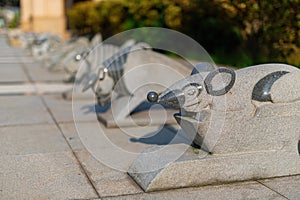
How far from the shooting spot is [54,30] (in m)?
27.3

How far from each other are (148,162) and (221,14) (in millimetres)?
7121

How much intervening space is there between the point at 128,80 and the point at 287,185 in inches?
141

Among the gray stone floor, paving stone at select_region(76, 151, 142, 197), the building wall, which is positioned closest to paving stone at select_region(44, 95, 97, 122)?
the gray stone floor

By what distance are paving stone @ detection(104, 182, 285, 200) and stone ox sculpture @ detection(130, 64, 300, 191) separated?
9 centimetres

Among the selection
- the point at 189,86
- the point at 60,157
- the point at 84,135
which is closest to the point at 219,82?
the point at 189,86

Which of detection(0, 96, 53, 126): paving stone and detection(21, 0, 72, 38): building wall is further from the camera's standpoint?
detection(21, 0, 72, 38): building wall

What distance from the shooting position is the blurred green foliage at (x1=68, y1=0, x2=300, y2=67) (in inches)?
325

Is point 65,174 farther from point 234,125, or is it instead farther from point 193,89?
point 234,125

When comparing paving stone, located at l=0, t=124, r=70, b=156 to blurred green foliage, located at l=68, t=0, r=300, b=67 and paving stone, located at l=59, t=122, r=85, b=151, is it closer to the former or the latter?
paving stone, located at l=59, t=122, r=85, b=151

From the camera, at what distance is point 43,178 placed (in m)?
4.58

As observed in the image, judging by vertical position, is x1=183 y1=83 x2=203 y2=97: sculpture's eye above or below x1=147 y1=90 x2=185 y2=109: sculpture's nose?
above

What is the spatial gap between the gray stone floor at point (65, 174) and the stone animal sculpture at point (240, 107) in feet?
1.56

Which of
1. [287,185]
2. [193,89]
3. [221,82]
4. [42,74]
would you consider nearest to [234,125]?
[221,82]

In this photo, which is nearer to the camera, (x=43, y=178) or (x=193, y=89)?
(x=193, y=89)
